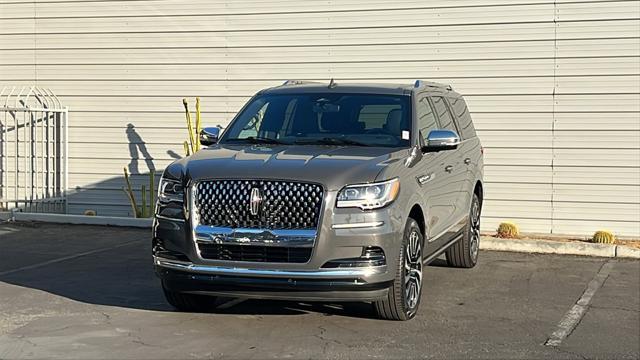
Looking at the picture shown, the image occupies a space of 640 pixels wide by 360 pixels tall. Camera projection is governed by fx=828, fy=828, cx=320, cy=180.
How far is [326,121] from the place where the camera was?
7.46 metres

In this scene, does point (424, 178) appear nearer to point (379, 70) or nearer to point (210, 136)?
point (210, 136)

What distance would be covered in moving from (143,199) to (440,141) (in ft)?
23.1

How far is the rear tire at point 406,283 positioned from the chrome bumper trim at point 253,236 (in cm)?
79

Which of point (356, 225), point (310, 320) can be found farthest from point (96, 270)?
point (356, 225)

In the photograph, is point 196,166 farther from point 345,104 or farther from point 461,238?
point 461,238

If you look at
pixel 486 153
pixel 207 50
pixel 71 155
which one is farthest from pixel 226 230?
pixel 71 155

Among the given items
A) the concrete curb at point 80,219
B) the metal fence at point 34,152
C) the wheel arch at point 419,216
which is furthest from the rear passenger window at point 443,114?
the metal fence at point 34,152

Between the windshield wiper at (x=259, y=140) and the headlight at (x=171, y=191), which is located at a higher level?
the windshield wiper at (x=259, y=140)

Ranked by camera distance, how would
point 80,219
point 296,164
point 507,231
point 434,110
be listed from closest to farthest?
point 296,164 < point 434,110 < point 507,231 < point 80,219

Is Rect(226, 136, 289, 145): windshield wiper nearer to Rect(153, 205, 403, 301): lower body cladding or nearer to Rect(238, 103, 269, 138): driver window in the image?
Rect(238, 103, 269, 138): driver window

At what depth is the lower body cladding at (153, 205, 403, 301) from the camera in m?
6.03

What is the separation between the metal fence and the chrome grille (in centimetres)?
836

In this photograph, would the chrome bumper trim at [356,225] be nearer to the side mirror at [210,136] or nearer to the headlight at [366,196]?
the headlight at [366,196]

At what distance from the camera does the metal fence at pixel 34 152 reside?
13977 mm
